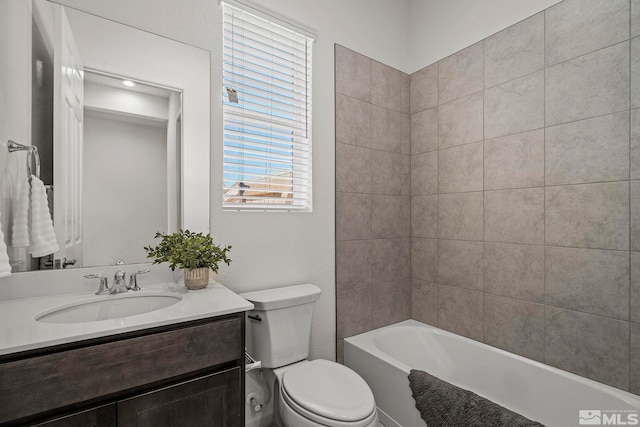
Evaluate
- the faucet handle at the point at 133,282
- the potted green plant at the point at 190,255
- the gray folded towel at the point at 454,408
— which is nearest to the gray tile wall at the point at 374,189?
the gray folded towel at the point at 454,408

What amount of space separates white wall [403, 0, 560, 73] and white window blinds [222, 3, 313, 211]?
97cm

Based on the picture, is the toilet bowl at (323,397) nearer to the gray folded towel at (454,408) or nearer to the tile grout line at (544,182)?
the gray folded towel at (454,408)

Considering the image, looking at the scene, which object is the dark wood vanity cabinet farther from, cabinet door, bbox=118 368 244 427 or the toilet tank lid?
the toilet tank lid

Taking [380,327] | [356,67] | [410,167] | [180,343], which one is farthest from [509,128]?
[180,343]

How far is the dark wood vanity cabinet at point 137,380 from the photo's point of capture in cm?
82

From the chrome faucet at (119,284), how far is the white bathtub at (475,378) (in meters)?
1.36

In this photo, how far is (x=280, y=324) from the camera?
1.63m

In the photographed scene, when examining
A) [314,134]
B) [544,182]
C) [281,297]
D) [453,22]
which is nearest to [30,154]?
[281,297]

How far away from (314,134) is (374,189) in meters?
0.60

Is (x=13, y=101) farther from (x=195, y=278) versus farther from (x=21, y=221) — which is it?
(x=195, y=278)

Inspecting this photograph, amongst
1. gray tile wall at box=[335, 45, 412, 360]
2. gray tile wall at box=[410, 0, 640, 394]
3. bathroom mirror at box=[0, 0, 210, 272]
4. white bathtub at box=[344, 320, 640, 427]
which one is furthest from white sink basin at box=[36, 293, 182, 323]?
gray tile wall at box=[410, 0, 640, 394]

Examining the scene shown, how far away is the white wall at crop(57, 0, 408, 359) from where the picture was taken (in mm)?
1537

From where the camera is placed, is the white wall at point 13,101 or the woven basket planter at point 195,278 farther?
the woven basket planter at point 195,278

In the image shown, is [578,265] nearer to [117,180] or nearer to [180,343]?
[180,343]
